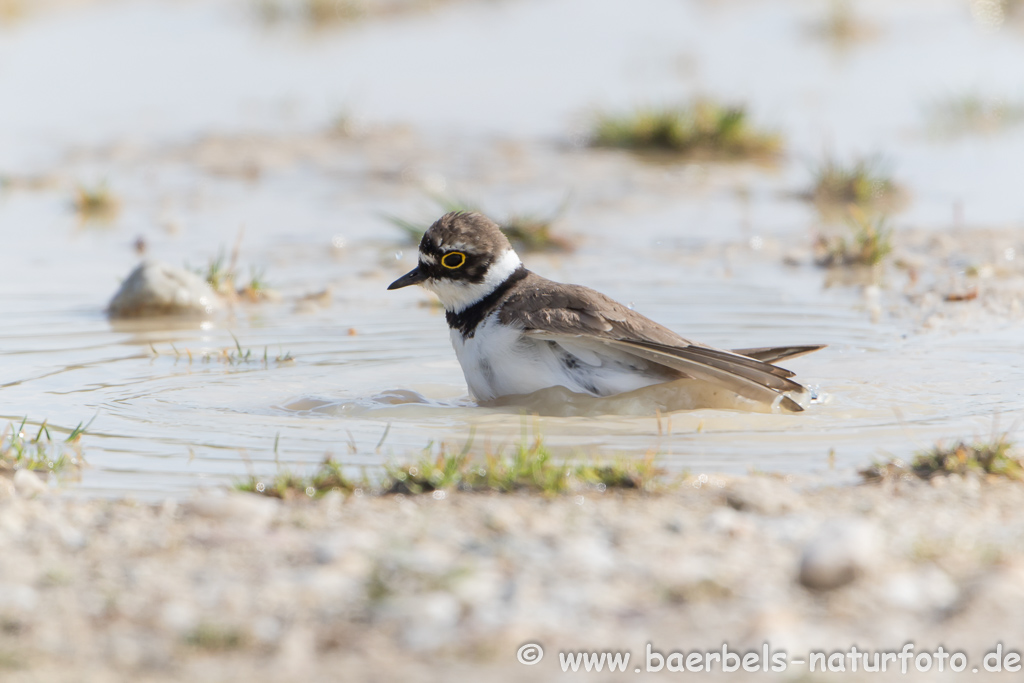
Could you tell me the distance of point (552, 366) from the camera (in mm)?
6285

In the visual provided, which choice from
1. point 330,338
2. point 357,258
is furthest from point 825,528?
point 357,258

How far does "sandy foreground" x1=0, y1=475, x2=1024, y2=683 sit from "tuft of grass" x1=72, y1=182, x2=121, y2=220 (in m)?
7.67

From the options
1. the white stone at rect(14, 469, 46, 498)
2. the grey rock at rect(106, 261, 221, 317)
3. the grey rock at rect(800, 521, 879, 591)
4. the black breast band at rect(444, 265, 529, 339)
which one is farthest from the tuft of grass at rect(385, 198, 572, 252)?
the grey rock at rect(800, 521, 879, 591)

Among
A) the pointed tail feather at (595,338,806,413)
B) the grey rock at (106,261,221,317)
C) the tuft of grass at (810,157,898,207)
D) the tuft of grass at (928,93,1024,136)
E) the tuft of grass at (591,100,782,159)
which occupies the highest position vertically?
the tuft of grass at (928,93,1024,136)

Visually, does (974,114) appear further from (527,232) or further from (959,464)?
(959,464)

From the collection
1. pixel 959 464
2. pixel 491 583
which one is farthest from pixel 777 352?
pixel 491 583

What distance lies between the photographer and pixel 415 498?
15.2 ft

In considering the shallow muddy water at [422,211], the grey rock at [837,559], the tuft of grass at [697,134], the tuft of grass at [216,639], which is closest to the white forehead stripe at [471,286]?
the shallow muddy water at [422,211]

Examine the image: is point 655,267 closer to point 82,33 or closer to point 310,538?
point 310,538

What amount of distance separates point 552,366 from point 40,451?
2.36 m

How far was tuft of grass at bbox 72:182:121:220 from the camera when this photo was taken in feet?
38.5

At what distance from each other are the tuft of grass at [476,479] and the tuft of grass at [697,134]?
31.2ft

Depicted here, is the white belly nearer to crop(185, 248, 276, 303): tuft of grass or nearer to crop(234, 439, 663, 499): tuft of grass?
crop(234, 439, 663, 499): tuft of grass

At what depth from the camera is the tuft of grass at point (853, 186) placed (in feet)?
39.6
